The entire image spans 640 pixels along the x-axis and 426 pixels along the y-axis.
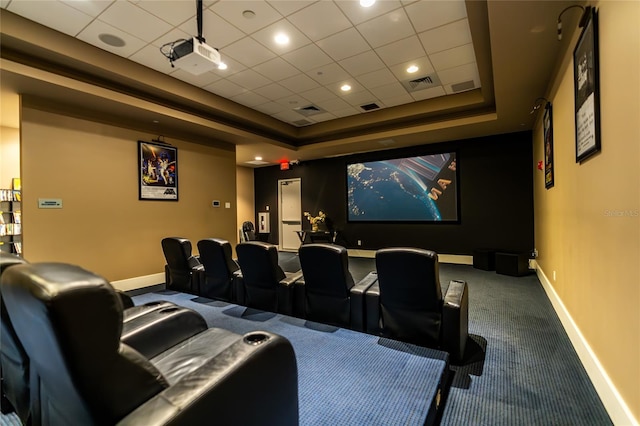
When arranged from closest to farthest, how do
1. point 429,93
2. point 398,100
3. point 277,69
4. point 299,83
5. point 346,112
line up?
1. point 277,69
2. point 299,83
3. point 429,93
4. point 398,100
5. point 346,112

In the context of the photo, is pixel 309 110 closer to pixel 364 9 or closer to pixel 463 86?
pixel 463 86

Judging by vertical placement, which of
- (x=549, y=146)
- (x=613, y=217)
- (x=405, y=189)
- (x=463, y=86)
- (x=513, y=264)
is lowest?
(x=513, y=264)

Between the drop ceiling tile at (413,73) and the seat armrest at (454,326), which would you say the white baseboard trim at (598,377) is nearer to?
the seat armrest at (454,326)

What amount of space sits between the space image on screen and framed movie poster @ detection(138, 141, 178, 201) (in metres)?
4.47

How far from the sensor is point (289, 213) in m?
9.46

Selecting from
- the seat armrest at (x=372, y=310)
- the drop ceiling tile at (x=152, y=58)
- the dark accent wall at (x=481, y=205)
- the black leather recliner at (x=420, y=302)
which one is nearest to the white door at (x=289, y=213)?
the dark accent wall at (x=481, y=205)

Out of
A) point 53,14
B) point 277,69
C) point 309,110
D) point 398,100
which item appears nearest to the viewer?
point 53,14

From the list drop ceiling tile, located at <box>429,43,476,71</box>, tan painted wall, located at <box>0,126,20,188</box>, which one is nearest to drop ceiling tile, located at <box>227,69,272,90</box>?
drop ceiling tile, located at <box>429,43,476,71</box>

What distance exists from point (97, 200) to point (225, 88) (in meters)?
2.73

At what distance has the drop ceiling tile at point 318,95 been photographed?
494 cm

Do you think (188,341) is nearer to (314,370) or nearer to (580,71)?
(314,370)

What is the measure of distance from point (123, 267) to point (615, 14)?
629cm

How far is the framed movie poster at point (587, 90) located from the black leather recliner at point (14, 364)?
333 cm

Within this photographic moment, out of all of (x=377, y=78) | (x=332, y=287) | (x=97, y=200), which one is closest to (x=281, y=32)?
(x=377, y=78)
